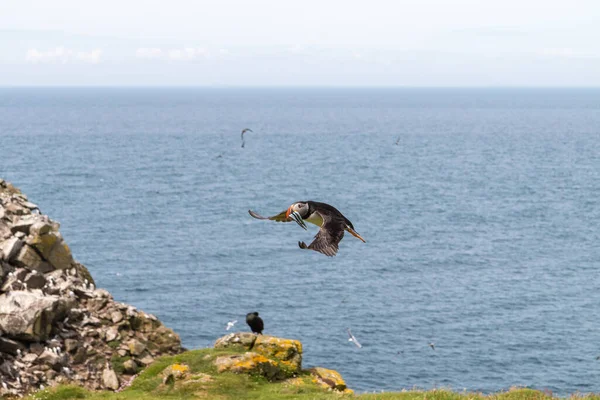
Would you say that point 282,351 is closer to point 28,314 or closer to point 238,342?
point 238,342

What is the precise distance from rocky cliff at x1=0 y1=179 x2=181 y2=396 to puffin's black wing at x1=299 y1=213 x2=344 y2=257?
2978cm

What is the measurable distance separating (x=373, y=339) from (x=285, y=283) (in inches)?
763

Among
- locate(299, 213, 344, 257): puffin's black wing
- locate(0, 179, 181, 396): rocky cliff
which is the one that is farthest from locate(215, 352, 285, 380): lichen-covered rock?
locate(299, 213, 344, 257): puffin's black wing

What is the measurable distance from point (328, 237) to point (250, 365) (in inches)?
1036

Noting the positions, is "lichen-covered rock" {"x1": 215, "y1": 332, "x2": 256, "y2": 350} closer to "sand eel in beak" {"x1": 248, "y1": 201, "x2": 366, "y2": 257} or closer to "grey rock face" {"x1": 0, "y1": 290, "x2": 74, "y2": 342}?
"grey rock face" {"x1": 0, "y1": 290, "x2": 74, "y2": 342}

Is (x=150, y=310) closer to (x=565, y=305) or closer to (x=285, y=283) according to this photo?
(x=285, y=283)

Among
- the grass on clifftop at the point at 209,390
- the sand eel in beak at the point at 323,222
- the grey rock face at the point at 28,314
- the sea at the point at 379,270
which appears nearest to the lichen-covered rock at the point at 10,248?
the grey rock face at the point at 28,314

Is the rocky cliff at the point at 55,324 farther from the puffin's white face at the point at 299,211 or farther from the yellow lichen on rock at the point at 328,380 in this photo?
the puffin's white face at the point at 299,211

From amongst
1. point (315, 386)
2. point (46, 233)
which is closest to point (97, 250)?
point (46, 233)

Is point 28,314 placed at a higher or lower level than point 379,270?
higher

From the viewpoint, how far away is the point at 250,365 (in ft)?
115

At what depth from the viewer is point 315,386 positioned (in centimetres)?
3431

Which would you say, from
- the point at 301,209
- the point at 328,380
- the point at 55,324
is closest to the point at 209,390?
the point at 328,380

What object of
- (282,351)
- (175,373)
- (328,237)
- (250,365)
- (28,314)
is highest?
(328,237)
